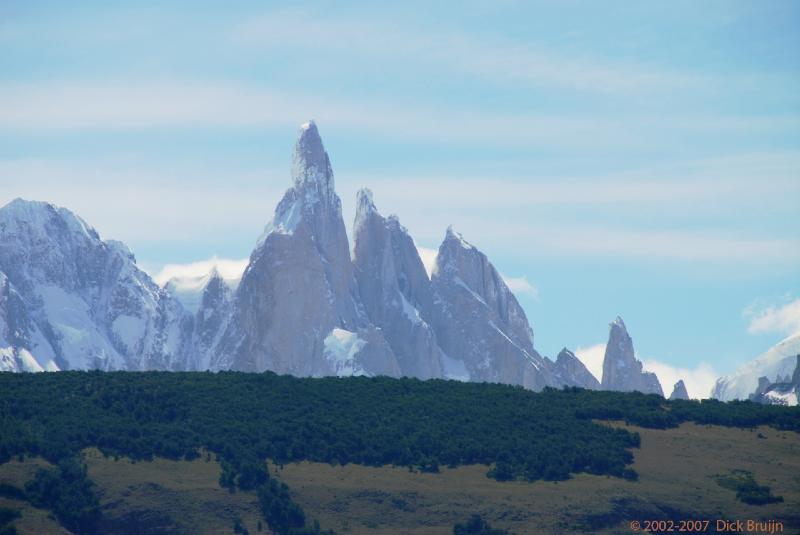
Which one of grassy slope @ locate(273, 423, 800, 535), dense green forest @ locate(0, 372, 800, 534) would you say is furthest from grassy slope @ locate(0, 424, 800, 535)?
dense green forest @ locate(0, 372, 800, 534)

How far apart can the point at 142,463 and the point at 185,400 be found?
19142mm

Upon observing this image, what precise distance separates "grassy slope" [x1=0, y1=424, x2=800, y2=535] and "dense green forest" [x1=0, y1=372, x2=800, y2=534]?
1.75m

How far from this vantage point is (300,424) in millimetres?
165875

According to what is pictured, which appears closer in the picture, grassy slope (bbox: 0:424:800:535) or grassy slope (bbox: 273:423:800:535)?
grassy slope (bbox: 0:424:800:535)

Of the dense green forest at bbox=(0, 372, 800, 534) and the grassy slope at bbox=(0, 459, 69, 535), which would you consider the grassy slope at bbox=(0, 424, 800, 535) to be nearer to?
the grassy slope at bbox=(0, 459, 69, 535)

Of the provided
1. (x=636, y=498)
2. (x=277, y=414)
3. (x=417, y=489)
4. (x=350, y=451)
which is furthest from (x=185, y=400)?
(x=636, y=498)

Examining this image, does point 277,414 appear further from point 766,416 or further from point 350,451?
point 766,416

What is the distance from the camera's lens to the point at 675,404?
188 m

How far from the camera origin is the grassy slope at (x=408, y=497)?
143m

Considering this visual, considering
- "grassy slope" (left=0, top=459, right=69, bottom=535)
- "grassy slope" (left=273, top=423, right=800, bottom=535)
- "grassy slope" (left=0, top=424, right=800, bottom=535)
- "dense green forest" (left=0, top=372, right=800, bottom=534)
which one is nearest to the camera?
"grassy slope" (left=0, top=459, right=69, bottom=535)

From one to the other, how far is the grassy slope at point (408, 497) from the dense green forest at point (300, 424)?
175 cm

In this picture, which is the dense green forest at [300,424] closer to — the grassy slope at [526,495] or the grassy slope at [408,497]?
the grassy slope at [408,497]

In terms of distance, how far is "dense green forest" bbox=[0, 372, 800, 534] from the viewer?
14888 cm

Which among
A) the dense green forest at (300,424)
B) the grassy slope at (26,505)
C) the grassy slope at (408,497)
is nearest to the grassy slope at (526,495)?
the grassy slope at (408,497)
